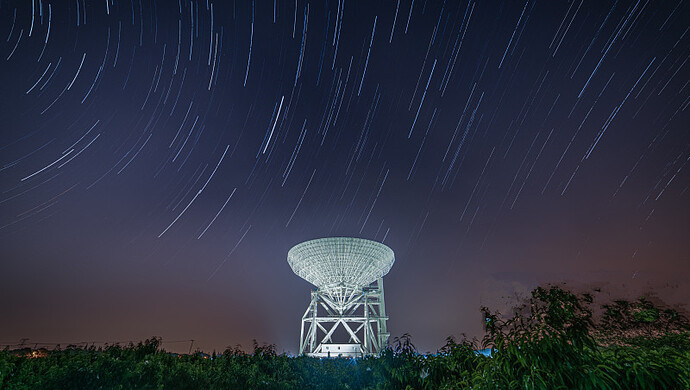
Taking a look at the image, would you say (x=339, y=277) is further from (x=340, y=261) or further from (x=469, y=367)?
(x=469, y=367)

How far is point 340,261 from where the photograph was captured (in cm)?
4928

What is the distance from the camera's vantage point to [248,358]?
14.0 m

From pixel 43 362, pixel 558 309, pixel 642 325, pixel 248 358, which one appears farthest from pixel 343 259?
pixel 558 309

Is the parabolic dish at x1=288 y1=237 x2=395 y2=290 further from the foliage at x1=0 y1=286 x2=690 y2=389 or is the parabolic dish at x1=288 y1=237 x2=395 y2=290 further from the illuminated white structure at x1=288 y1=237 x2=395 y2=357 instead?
the foliage at x1=0 y1=286 x2=690 y2=389

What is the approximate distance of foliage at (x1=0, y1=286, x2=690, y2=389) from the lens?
3.66 meters

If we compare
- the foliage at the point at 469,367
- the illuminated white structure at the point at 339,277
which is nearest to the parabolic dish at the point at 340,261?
the illuminated white structure at the point at 339,277

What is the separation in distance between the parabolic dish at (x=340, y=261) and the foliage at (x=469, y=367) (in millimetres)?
33732

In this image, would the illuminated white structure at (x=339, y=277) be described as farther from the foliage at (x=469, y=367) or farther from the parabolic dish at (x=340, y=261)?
the foliage at (x=469, y=367)

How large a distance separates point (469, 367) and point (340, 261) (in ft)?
142

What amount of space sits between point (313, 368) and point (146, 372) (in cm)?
488

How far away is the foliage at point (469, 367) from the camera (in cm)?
366

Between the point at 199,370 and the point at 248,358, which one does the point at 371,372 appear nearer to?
the point at 199,370

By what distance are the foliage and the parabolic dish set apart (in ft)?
111

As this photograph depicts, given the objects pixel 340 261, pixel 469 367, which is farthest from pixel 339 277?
pixel 469 367
